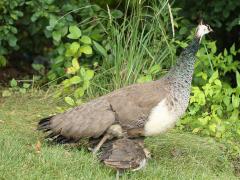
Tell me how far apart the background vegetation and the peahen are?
3.47ft

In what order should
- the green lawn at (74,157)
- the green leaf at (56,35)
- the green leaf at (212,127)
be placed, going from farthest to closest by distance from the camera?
1. the green leaf at (56,35)
2. the green leaf at (212,127)
3. the green lawn at (74,157)

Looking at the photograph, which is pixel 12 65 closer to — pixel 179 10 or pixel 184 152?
pixel 179 10

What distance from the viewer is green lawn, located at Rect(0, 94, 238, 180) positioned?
457 centimetres

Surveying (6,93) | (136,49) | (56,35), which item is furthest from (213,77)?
(6,93)

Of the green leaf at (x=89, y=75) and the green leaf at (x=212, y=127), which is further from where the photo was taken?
the green leaf at (x=89, y=75)

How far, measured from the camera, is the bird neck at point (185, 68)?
5152 millimetres

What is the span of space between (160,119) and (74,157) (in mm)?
737

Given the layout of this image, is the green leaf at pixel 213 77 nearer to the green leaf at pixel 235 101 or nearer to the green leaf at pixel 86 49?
the green leaf at pixel 235 101

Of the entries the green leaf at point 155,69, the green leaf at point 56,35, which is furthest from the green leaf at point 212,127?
the green leaf at point 56,35

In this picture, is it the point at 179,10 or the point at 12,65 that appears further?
the point at 12,65

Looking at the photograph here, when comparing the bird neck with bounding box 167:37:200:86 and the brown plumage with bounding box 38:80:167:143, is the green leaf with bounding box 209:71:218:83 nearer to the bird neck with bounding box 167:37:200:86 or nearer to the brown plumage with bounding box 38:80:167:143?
the bird neck with bounding box 167:37:200:86

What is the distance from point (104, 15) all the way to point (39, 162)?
2.83m

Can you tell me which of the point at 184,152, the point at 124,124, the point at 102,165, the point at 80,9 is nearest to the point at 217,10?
the point at 80,9

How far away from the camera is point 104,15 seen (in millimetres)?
7105
